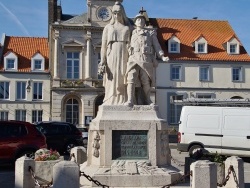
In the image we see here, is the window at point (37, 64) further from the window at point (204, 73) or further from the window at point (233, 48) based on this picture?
the window at point (233, 48)

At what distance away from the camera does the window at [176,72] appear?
43688 millimetres

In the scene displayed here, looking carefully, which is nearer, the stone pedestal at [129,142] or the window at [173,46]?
the stone pedestal at [129,142]

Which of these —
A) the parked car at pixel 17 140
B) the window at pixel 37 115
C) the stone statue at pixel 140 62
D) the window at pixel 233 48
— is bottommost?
the parked car at pixel 17 140

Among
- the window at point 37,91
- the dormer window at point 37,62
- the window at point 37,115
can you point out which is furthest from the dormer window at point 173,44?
the window at point 37,115

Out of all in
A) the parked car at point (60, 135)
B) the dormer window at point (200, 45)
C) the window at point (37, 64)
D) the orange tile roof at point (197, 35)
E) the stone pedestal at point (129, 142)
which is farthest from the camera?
the dormer window at point (200, 45)

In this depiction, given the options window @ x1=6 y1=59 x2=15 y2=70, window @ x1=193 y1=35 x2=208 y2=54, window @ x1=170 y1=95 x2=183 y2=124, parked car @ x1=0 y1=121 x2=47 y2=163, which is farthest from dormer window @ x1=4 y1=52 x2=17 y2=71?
parked car @ x1=0 y1=121 x2=47 y2=163

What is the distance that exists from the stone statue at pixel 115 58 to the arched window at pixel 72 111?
1247 inches

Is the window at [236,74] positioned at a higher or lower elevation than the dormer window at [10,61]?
lower

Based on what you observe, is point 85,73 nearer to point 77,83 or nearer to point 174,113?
point 77,83

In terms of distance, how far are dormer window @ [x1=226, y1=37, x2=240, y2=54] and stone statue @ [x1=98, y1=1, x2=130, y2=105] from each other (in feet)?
117

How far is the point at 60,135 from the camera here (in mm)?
22516

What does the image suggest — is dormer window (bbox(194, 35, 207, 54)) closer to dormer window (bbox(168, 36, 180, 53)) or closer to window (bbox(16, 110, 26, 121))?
dormer window (bbox(168, 36, 180, 53))

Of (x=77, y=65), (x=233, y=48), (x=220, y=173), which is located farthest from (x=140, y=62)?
(x=233, y=48)

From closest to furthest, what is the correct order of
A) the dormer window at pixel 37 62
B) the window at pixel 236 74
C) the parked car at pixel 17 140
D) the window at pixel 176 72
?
the parked car at pixel 17 140 < the window at pixel 176 72 < the dormer window at pixel 37 62 < the window at pixel 236 74
